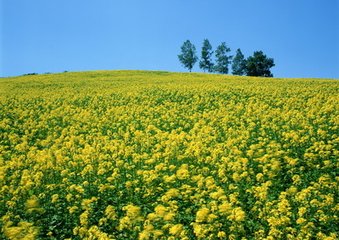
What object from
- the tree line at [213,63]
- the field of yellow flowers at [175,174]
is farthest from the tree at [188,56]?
the field of yellow flowers at [175,174]

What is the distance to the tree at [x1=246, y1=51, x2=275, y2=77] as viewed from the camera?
72.6 metres

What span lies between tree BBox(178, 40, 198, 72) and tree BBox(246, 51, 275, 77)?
11.1 meters

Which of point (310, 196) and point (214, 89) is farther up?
point (214, 89)

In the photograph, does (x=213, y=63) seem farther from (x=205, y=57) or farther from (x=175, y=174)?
(x=175, y=174)

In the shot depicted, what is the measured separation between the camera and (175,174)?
8805mm

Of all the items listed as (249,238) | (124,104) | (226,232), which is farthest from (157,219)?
(124,104)

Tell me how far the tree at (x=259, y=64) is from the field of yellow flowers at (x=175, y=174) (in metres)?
57.2

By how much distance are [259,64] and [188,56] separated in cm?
1418

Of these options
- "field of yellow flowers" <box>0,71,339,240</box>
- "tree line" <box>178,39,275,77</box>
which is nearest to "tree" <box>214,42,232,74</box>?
"tree line" <box>178,39,275,77</box>

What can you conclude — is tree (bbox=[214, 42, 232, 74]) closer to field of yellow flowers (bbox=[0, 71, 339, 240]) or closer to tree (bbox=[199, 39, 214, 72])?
tree (bbox=[199, 39, 214, 72])

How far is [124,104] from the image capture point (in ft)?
66.4

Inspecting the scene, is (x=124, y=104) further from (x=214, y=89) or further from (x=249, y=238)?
(x=249, y=238)

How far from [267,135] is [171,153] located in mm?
3250

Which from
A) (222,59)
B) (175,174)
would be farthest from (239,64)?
(175,174)
